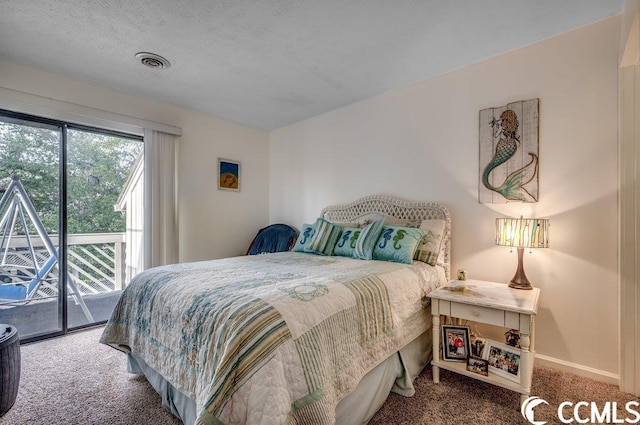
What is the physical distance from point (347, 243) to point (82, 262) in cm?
287

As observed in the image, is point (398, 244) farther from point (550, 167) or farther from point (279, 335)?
point (279, 335)

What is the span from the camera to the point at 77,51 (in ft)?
7.77

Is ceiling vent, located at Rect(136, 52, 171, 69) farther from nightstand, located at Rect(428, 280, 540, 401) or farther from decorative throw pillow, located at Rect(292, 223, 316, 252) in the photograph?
nightstand, located at Rect(428, 280, 540, 401)

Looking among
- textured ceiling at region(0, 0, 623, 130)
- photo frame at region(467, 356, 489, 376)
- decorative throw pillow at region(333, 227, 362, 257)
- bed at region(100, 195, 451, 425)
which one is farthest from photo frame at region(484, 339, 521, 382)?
Result: textured ceiling at region(0, 0, 623, 130)

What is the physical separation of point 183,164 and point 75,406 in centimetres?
256

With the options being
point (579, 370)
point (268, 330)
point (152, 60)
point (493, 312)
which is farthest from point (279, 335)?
point (152, 60)

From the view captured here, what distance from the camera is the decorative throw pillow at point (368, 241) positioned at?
257 cm

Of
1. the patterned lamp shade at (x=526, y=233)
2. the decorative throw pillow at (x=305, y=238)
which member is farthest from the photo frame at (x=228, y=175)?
the patterned lamp shade at (x=526, y=233)

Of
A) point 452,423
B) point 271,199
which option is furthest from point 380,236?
point 271,199

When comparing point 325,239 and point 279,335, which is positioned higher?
point 325,239

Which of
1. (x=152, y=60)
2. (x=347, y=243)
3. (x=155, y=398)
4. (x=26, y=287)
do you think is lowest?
(x=155, y=398)

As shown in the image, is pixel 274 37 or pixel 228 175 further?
pixel 228 175

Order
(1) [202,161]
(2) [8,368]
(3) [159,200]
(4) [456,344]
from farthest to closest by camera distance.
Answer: (1) [202,161]
(3) [159,200]
(4) [456,344]
(2) [8,368]

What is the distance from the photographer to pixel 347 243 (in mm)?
2785
